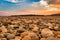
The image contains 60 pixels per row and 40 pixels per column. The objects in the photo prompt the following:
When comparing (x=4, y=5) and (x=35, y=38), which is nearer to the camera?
(x=35, y=38)

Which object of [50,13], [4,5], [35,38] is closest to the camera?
[35,38]

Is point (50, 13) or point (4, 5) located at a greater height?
point (4, 5)

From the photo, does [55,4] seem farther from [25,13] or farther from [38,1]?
[25,13]

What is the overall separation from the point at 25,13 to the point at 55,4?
30cm

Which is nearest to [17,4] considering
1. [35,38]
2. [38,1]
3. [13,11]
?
[13,11]

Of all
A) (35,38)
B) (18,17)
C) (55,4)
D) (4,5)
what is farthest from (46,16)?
(35,38)

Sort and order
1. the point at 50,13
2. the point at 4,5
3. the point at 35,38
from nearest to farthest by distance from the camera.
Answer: the point at 35,38 → the point at 4,5 → the point at 50,13

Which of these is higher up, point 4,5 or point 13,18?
point 4,5

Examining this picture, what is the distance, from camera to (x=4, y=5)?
1.25 m

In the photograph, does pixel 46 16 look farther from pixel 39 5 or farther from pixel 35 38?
pixel 35 38

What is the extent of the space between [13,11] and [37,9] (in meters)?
0.23

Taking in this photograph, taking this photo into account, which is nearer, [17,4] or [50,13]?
[17,4]

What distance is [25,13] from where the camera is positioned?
1305 millimetres

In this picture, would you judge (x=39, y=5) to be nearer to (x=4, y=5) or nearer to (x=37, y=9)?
(x=37, y=9)
